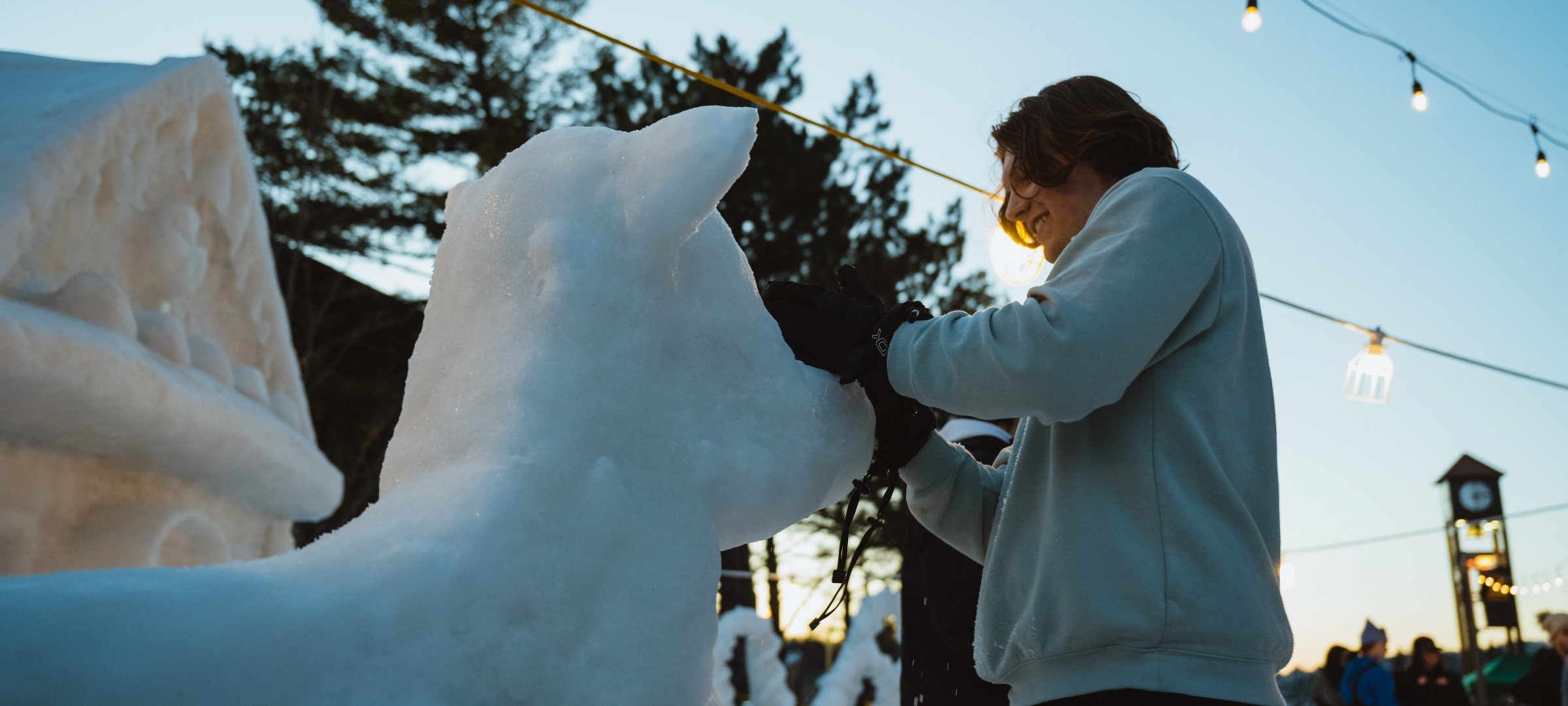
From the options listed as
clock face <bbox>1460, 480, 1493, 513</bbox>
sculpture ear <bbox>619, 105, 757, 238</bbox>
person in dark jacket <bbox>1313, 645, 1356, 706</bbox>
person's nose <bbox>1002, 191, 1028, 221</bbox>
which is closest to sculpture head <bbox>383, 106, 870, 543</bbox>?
sculpture ear <bbox>619, 105, 757, 238</bbox>

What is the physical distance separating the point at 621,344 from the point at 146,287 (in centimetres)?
156

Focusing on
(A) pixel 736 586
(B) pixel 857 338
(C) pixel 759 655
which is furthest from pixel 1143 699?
(A) pixel 736 586

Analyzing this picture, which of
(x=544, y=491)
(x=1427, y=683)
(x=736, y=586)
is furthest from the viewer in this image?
(x=736, y=586)

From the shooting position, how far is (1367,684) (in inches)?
236

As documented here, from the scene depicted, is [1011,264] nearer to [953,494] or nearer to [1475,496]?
[953,494]

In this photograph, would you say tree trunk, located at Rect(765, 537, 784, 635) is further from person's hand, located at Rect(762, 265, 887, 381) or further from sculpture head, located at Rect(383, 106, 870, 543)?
sculpture head, located at Rect(383, 106, 870, 543)

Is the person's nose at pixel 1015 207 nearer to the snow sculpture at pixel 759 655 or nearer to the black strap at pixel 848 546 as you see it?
the black strap at pixel 848 546

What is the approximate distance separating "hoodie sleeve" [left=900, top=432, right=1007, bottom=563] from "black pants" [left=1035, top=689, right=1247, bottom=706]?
0.39m

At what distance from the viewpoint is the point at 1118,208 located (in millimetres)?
1426

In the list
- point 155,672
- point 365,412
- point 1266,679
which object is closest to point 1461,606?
point 365,412

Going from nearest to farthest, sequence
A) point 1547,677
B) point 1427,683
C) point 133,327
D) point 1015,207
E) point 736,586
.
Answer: point 1015,207 < point 133,327 < point 1547,677 < point 1427,683 < point 736,586

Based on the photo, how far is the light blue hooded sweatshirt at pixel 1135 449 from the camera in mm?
1284

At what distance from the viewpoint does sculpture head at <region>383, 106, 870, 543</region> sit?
1168 mm

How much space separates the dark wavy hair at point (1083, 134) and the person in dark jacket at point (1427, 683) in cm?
622
